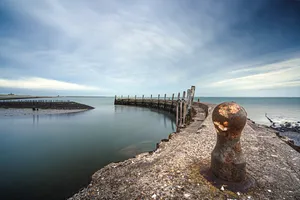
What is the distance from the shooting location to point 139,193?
258 cm

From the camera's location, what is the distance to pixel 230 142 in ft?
8.50

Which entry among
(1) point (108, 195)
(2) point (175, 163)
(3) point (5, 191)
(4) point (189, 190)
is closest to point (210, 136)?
(2) point (175, 163)

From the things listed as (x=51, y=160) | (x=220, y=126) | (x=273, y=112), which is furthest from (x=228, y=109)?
(x=273, y=112)

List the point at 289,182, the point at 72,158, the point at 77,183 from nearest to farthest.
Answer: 1. the point at 289,182
2. the point at 77,183
3. the point at 72,158

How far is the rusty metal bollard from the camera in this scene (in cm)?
250

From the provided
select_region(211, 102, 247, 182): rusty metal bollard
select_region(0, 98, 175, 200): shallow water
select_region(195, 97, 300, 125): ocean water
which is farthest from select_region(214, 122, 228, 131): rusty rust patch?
select_region(195, 97, 300, 125): ocean water

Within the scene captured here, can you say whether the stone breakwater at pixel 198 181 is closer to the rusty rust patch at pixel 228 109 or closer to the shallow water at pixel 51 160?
the rusty rust patch at pixel 228 109

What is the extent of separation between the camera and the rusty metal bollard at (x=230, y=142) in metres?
2.50

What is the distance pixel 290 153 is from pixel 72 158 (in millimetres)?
8096

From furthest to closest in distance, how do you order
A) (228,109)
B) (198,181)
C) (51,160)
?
(51,160) < (198,181) < (228,109)

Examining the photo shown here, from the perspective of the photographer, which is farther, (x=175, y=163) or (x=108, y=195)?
(x=175, y=163)

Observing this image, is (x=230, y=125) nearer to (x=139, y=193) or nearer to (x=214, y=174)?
(x=214, y=174)

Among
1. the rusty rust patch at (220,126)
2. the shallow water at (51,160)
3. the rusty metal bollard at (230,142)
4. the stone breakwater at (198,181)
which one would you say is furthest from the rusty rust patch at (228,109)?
the shallow water at (51,160)

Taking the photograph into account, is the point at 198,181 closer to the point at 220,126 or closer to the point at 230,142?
the point at 230,142
